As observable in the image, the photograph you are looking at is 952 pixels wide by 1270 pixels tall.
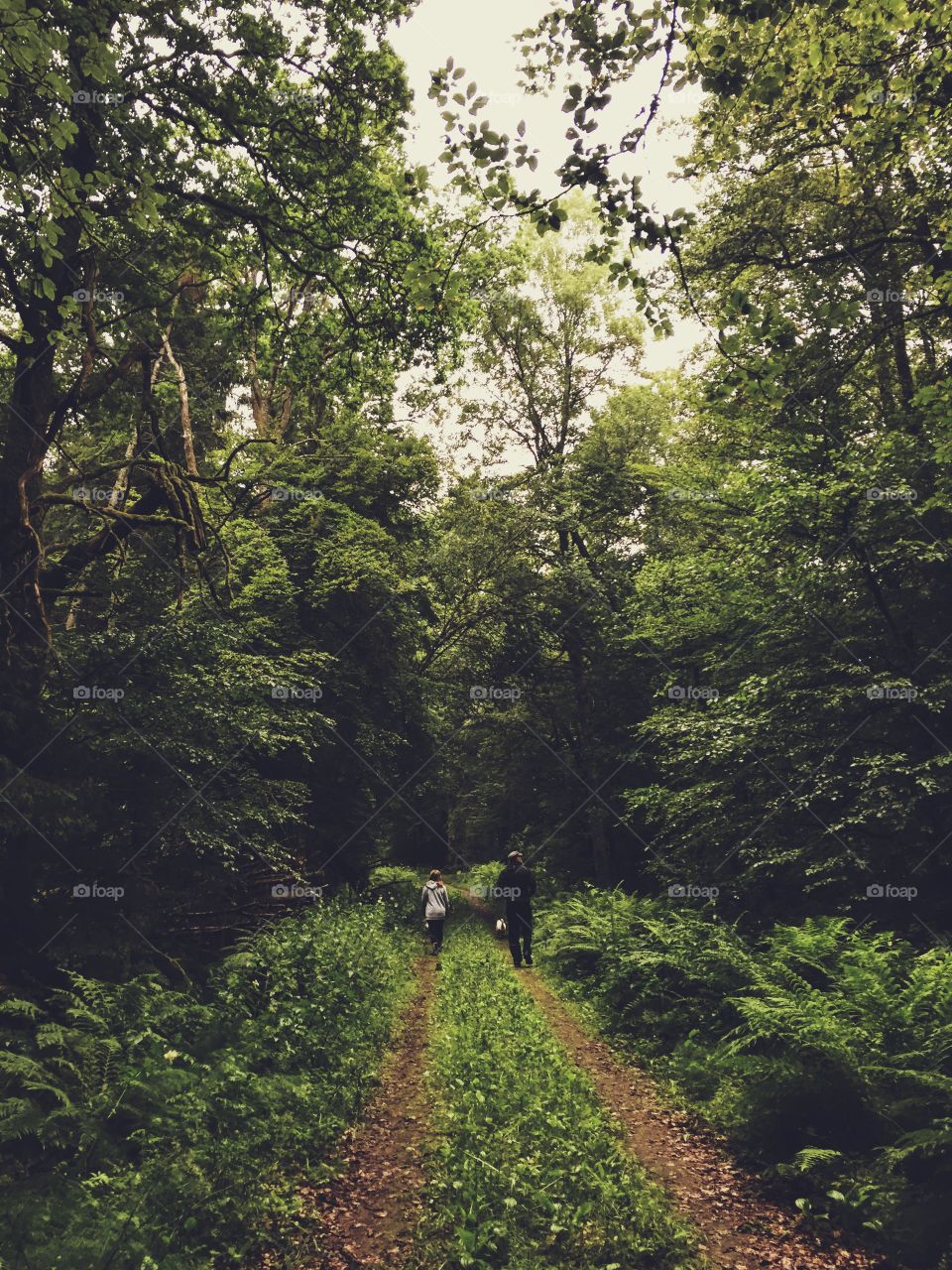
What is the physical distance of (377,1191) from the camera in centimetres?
493

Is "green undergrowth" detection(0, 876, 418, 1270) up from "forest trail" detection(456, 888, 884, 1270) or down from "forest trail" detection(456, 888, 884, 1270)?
up

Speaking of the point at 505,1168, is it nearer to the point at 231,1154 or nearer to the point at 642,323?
the point at 231,1154

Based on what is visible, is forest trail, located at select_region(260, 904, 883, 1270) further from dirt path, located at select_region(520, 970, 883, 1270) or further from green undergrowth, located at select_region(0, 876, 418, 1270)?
green undergrowth, located at select_region(0, 876, 418, 1270)

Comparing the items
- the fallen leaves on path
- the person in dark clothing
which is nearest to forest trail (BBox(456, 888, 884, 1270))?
the fallen leaves on path

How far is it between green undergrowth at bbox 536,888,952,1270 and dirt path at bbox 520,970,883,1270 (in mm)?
216

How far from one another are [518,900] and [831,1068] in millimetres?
8326

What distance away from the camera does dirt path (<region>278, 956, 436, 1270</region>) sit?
165 inches

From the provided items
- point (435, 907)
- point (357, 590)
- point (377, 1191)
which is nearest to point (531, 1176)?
point (377, 1191)

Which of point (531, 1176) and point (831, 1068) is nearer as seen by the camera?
point (531, 1176)

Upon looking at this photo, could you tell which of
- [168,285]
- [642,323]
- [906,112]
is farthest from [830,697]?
[642,323]

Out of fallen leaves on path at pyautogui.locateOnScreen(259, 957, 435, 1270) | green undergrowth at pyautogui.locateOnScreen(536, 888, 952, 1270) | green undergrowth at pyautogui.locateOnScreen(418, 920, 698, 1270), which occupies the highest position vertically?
green undergrowth at pyautogui.locateOnScreen(536, 888, 952, 1270)

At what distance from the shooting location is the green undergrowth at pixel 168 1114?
153 inches

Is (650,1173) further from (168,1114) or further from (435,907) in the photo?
(435,907)

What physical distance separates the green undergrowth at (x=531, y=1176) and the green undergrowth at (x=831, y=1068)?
1.13 metres
